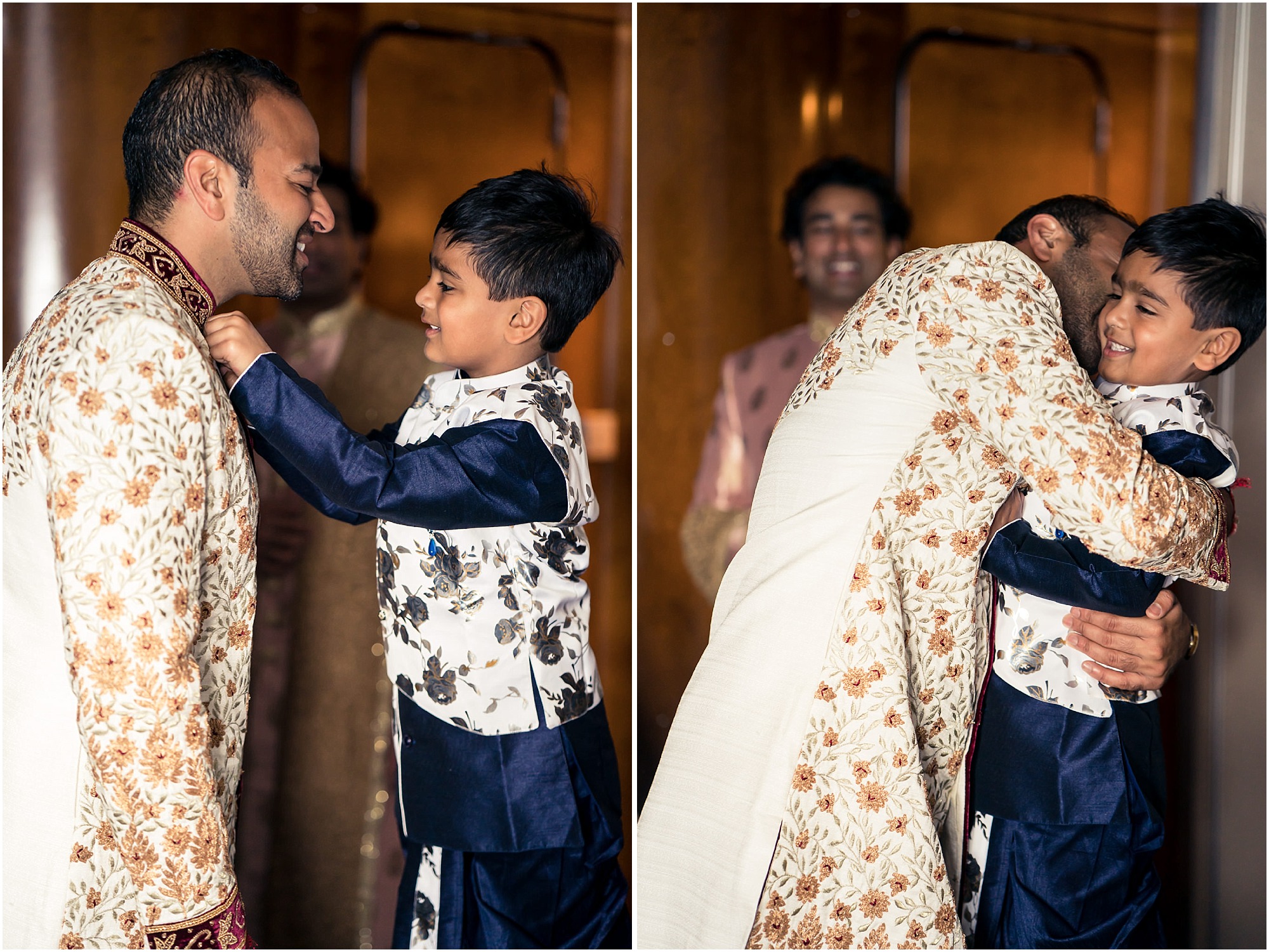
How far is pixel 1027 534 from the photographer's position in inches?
61.9

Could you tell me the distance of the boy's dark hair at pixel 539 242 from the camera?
1.63 m

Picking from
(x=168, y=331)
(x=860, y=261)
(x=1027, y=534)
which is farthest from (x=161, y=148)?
(x=860, y=261)

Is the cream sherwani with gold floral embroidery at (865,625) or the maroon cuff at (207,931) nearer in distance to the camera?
the maroon cuff at (207,931)

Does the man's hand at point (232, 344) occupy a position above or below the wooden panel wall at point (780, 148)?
below

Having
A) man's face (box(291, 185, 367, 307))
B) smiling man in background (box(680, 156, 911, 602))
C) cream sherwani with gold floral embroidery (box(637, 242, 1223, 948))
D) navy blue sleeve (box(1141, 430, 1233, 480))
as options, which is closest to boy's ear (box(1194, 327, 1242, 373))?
navy blue sleeve (box(1141, 430, 1233, 480))

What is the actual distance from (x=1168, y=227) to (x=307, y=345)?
6.50 ft

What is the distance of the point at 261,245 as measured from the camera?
4.83 feet

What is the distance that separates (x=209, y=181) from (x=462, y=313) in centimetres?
40

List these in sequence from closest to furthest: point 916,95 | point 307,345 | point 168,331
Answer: point 168,331 < point 307,345 < point 916,95

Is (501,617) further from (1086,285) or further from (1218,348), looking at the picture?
(1218,348)

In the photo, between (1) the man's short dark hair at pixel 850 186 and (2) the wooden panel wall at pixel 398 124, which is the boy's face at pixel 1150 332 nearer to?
(1) the man's short dark hair at pixel 850 186

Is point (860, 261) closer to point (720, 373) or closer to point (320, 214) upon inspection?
point (720, 373)

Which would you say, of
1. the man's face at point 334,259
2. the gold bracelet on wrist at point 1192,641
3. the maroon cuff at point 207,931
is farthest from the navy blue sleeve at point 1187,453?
the man's face at point 334,259

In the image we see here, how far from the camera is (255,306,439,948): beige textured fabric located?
2.68 m
